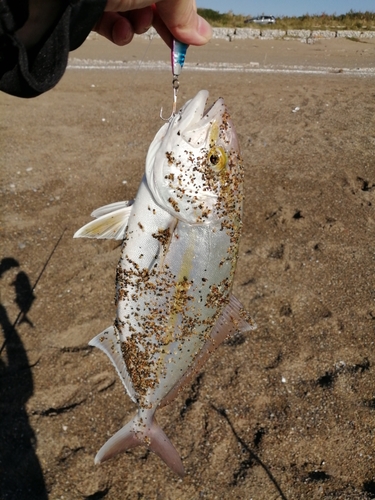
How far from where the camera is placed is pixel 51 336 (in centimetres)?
539

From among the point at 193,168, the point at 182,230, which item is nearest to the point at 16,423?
the point at 182,230

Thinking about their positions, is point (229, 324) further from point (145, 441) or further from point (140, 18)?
point (140, 18)

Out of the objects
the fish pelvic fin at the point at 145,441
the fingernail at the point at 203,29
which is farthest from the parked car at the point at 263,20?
the fish pelvic fin at the point at 145,441

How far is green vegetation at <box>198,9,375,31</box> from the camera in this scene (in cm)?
2781

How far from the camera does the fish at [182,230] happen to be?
2.44 meters

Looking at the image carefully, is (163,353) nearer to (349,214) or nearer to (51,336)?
(51,336)

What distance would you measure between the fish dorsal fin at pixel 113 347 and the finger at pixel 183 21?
69.1 inches

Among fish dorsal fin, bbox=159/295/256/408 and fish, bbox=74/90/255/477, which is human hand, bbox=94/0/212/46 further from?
fish dorsal fin, bbox=159/295/256/408

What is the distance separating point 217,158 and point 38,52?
103 cm

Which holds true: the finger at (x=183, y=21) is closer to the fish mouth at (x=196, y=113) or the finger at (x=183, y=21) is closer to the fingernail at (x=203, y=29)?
the fingernail at (x=203, y=29)

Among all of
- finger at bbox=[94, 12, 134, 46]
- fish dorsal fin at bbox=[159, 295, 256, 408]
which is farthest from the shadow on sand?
finger at bbox=[94, 12, 134, 46]

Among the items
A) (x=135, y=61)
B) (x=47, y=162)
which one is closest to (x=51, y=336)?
(x=47, y=162)

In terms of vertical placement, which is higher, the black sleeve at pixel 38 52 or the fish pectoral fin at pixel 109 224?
the black sleeve at pixel 38 52

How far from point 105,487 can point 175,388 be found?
1.91 m
